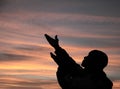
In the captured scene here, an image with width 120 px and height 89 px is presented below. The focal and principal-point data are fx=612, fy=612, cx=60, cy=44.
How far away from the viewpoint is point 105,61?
1340cm

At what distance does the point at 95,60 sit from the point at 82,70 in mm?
359

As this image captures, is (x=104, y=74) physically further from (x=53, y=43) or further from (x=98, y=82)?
(x=53, y=43)

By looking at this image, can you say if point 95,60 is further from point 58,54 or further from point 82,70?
point 58,54

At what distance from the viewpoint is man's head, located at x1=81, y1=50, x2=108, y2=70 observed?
1331 cm

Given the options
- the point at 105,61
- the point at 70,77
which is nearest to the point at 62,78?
the point at 70,77

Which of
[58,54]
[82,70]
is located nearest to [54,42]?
[58,54]

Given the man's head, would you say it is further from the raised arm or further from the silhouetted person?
the raised arm

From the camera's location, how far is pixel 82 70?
13.3 meters

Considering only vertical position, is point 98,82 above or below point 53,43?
below

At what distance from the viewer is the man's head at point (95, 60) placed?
13312 millimetres

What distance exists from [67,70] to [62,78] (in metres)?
0.26

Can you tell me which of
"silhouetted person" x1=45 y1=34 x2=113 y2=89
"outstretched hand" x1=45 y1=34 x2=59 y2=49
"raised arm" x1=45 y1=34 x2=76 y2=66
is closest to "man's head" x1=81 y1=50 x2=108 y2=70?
"silhouetted person" x1=45 y1=34 x2=113 y2=89

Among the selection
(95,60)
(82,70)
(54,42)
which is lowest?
(82,70)

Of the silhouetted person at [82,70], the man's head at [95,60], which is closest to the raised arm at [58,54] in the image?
the silhouetted person at [82,70]
